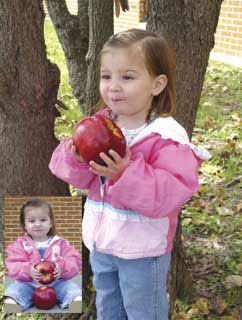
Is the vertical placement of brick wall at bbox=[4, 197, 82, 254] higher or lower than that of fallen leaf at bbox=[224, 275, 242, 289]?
higher

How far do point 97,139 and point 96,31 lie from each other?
5.01ft

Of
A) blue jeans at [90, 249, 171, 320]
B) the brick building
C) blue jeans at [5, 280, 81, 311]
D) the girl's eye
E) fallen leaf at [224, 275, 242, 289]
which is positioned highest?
the girl's eye

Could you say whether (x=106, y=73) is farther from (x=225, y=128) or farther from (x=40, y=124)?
(x=225, y=128)

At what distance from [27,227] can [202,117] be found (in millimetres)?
3614

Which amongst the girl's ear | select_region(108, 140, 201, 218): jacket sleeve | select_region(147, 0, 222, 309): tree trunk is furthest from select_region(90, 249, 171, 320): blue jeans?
select_region(147, 0, 222, 309): tree trunk

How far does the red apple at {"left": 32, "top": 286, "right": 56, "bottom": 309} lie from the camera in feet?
8.83

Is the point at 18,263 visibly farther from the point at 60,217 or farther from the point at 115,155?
the point at 115,155

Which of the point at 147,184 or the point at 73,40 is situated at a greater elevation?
the point at 73,40

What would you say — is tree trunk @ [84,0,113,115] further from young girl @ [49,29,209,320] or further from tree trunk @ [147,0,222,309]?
young girl @ [49,29,209,320]

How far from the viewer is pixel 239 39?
313 inches

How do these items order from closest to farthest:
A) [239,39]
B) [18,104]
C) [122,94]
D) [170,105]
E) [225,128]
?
1. [122,94]
2. [170,105]
3. [18,104]
4. [225,128]
5. [239,39]

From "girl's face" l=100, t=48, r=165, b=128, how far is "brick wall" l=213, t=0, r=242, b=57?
6.41 meters

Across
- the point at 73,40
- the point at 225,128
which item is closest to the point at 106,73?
the point at 73,40

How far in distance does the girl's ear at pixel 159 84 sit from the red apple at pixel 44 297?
1.27 meters
